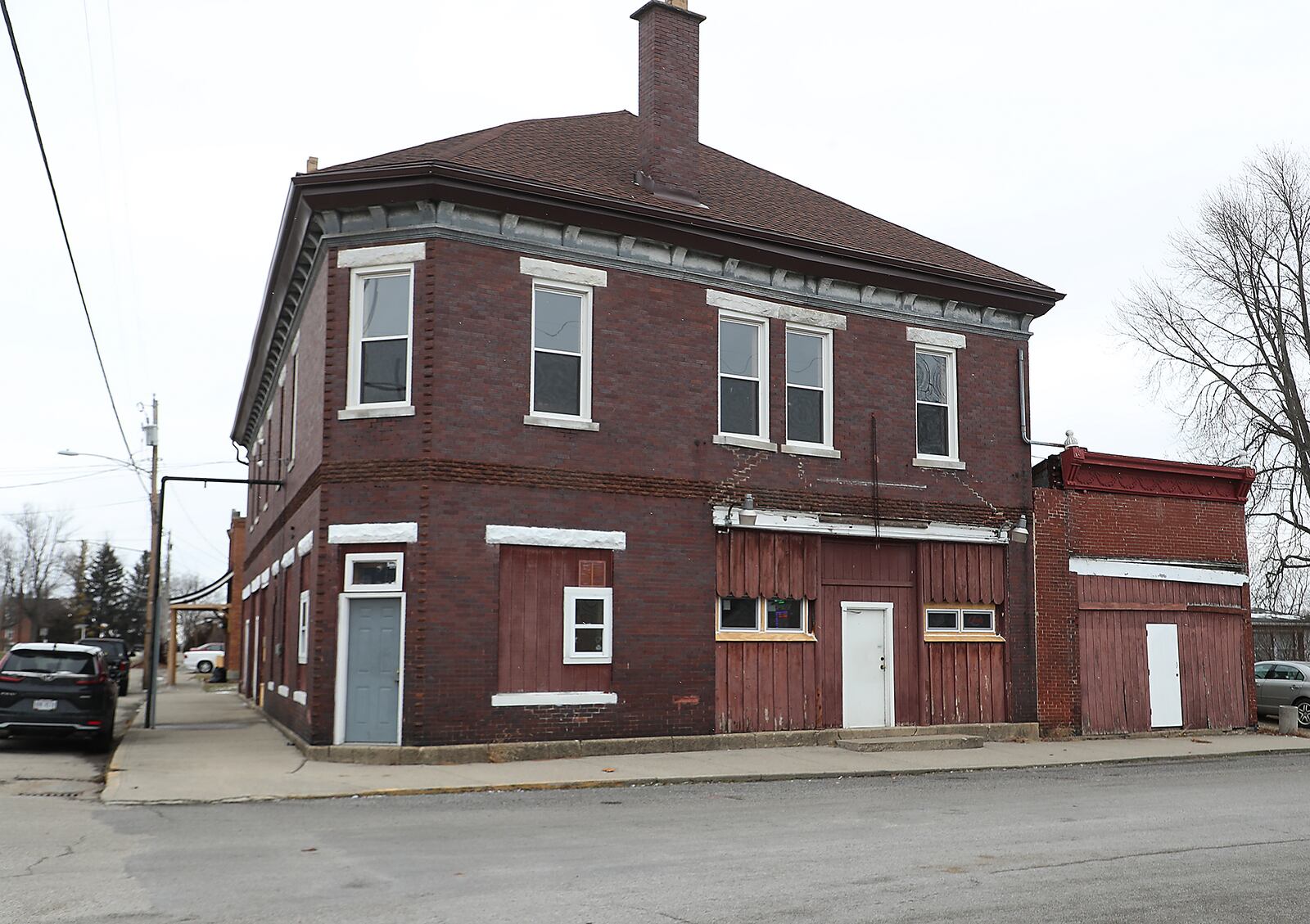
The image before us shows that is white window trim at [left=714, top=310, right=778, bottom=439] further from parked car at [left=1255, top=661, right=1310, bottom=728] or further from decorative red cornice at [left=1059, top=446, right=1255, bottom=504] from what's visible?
parked car at [left=1255, top=661, right=1310, bottom=728]

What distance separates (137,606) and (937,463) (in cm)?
9262

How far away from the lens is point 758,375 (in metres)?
19.1

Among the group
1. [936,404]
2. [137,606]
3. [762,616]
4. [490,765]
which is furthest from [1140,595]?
[137,606]

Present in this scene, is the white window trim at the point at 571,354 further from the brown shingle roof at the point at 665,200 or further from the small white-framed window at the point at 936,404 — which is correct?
the small white-framed window at the point at 936,404

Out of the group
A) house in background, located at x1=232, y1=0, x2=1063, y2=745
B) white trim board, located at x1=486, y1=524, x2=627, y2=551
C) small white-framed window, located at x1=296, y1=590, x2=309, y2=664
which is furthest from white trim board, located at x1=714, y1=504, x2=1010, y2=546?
small white-framed window, located at x1=296, y1=590, x2=309, y2=664

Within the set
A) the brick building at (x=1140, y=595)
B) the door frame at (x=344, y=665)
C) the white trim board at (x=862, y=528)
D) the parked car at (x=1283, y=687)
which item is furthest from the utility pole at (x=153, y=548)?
the parked car at (x=1283, y=687)

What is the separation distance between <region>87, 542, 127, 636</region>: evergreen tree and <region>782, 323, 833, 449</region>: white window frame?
266ft

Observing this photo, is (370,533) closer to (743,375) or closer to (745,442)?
(745,442)

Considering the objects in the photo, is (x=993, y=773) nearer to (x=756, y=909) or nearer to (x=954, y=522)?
(x=954, y=522)

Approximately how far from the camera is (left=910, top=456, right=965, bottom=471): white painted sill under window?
20328 mm

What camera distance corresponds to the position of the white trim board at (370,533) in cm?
1608

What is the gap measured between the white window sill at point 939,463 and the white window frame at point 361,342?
348 inches

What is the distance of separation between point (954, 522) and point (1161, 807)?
8.33 m

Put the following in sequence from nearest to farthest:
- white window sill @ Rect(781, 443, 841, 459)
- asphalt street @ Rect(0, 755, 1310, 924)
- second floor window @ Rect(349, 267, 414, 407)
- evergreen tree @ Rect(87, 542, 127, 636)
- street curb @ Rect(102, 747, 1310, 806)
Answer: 1. asphalt street @ Rect(0, 755, 1310, 924)
2. street curb @ Rect(102, 747, 1310, 806)
3. second floor window @ Rect(349, 267, 414, 407)
4. white window sill @ Rect(781, 443, 841, 459)
5. evergreen tree @ Rect(87, 542, 127, 636)
